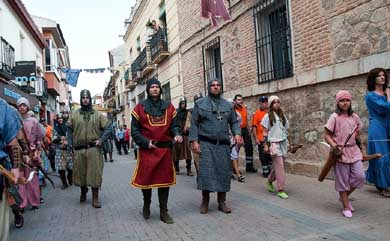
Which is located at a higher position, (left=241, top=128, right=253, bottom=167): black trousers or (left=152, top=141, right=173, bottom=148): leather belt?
(left=152, top=141, right=173, bottom=148): leather belt

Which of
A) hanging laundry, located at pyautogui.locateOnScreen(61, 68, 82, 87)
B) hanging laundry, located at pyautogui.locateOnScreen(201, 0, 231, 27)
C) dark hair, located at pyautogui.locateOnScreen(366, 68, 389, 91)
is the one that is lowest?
dark hair, located at pyautogui.locateOnScreen(366, 68, 389, 91)

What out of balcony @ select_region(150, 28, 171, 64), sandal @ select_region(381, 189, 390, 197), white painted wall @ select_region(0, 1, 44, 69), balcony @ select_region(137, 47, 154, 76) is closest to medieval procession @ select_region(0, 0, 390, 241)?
sandal @ select_region(381, 189, 390, 197)

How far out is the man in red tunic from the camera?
219 inches

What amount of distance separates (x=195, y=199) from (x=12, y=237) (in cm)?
294

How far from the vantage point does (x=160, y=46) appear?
63.7ft

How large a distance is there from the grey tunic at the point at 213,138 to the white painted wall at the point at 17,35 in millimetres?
9828

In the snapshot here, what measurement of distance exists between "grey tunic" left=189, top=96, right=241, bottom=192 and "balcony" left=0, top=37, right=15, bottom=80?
8563 millimetres

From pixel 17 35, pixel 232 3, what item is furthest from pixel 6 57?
pixel 232 3

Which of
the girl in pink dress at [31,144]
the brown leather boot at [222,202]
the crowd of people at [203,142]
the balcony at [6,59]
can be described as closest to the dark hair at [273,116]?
the crowd of people at [203,142]

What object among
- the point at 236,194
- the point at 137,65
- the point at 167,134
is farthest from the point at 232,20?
the point at 137,65

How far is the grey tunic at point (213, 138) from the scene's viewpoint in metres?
5.85

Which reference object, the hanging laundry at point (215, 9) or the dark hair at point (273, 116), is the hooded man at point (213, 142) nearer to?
the dark hair at point (273, 116)

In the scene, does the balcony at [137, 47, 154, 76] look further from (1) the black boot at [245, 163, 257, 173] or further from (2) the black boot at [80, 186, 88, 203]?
(2) the black boot at [80, 186, 88, 203]

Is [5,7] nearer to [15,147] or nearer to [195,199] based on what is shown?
[195,199]
